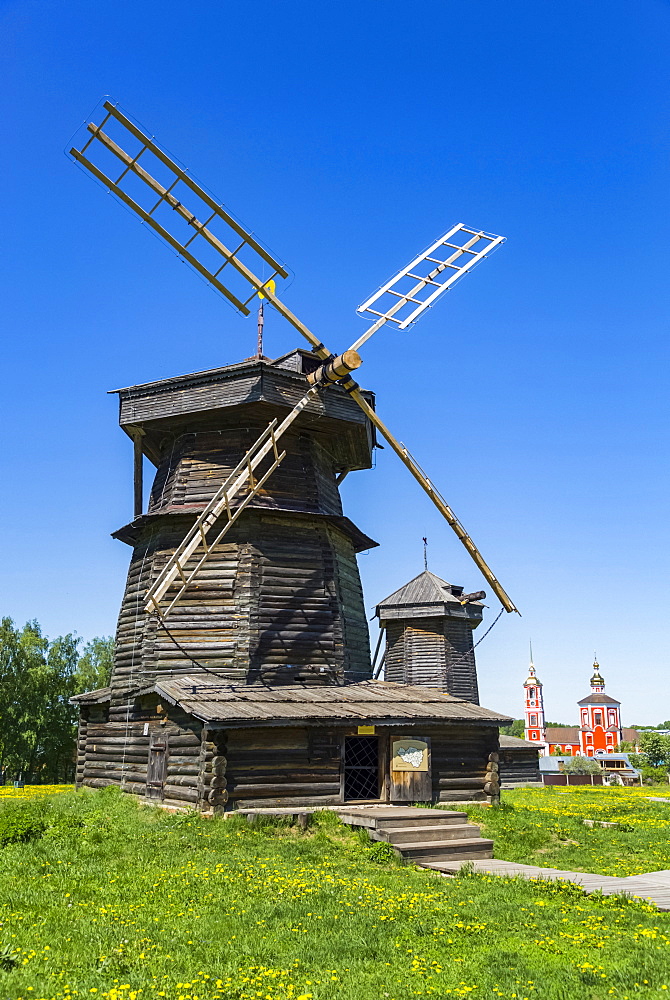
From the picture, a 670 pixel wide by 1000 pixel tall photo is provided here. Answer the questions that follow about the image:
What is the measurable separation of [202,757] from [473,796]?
24.8ft

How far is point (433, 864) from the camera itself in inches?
462

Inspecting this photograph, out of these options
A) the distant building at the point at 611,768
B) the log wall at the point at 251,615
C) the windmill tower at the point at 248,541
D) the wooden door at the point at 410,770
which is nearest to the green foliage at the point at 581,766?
the distant building at the point at 611,768

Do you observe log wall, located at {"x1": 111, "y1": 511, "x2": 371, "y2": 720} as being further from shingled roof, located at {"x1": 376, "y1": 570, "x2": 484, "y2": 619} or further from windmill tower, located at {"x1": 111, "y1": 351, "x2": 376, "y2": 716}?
shingled roof, located at {"x1": 376, "y1": 570, "x2": 484, "y2": 619}

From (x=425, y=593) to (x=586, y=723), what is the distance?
72.4 meters

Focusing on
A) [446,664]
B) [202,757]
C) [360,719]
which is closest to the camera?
[202,757]

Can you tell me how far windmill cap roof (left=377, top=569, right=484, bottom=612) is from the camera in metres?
38.4

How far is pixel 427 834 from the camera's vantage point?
13117 mm

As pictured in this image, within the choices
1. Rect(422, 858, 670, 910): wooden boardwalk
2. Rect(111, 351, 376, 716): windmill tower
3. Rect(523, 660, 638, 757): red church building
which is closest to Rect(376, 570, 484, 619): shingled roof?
Rect(111, 351, 376, 716): windmill tower

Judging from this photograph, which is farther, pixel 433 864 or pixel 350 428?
pixel 350 428

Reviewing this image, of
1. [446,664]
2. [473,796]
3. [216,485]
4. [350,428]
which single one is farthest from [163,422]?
[446,664]

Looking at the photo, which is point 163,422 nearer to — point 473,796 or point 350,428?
point 350,428

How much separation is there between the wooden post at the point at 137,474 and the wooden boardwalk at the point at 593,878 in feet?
46.6

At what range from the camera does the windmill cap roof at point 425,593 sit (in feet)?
126

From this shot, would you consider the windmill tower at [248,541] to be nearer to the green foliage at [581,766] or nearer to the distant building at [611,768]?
the distant building at [611,768]
